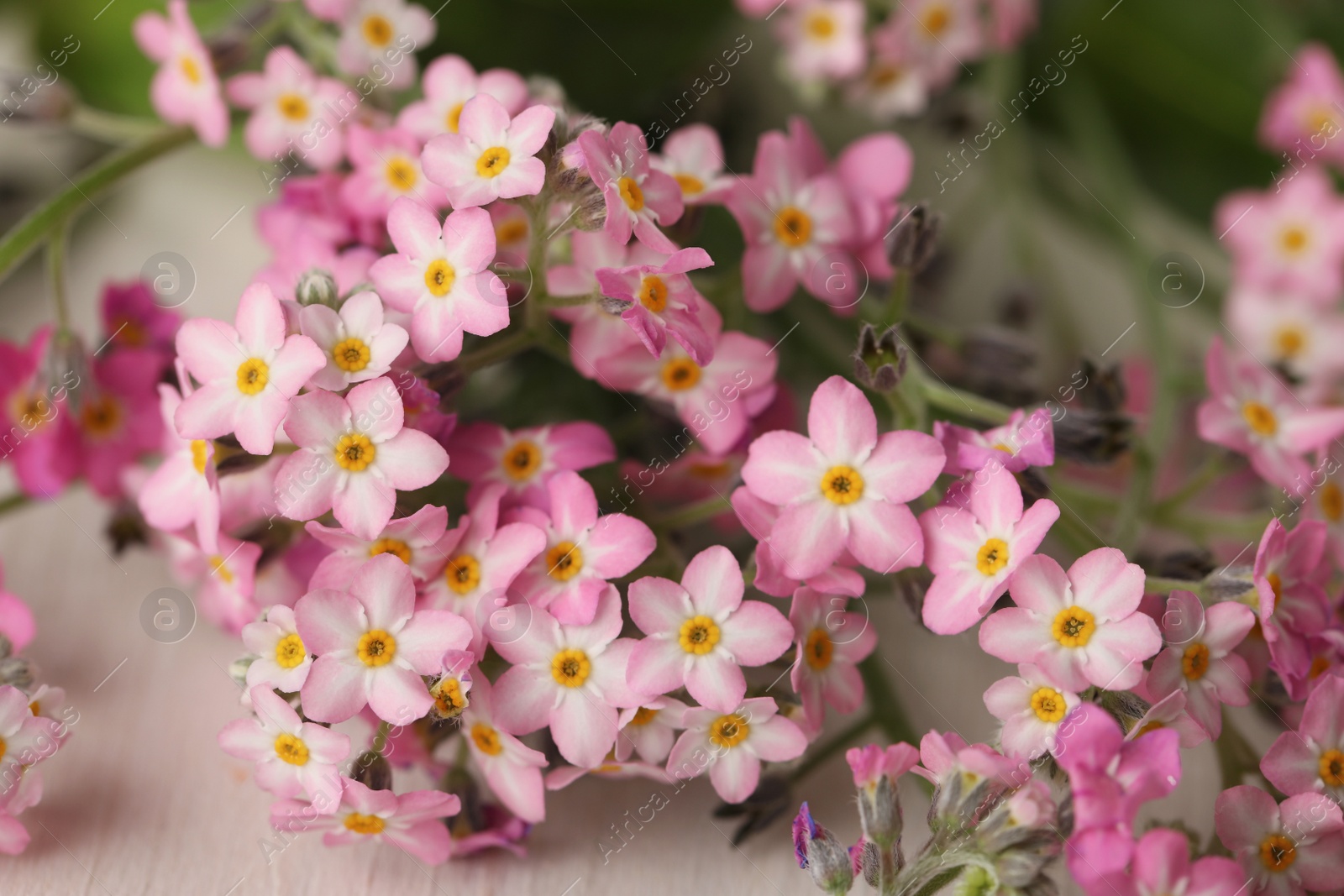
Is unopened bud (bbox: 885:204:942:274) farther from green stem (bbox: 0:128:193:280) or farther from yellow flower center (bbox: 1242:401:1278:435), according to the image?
green stem (bbox: 0:128:193:280)

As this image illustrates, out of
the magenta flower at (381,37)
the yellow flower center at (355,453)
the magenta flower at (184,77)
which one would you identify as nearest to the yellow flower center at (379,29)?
the magenta flower at (381,37)

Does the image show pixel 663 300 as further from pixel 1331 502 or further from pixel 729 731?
pixel 1331 502

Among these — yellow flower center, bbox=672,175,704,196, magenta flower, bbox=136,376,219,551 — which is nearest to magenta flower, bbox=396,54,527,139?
yellow flower center, bbox=672,175,704,196

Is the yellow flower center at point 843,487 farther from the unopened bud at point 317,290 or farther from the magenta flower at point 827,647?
the unopened bud at point 317,290

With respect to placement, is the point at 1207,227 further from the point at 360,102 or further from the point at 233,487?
the point at 233,487

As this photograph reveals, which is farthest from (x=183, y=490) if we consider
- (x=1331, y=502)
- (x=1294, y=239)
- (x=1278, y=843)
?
(x=1294, y=239)

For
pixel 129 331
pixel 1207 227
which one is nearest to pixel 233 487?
pixel 129 331
